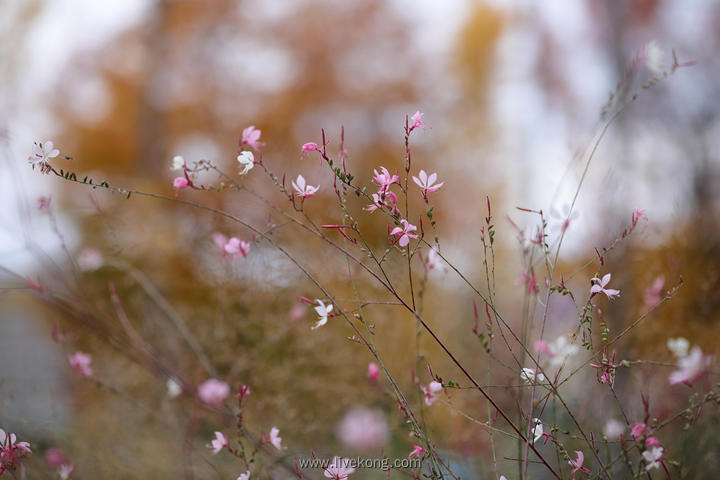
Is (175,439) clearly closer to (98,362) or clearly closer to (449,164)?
(98,362)

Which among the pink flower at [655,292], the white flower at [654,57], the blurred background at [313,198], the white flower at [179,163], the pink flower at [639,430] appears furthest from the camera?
the blurred background at [313,198]

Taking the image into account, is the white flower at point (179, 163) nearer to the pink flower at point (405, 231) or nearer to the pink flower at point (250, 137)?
the pink flower at point (250, 137)

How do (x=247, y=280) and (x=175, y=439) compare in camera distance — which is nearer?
(x=175, y=439)

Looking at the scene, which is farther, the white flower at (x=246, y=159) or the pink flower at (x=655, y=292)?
the pink flower at (x=655, y=292)

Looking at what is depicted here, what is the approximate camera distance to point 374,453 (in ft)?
6.21

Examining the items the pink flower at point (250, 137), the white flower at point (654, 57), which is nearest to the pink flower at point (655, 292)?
the white flower at point (654, 57)

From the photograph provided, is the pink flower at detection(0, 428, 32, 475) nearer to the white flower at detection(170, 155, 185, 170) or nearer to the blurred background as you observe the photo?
the blurred background

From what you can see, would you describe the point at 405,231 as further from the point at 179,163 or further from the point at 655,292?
the point at 655,292

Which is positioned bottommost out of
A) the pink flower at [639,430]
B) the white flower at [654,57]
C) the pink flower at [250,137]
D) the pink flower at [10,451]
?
the pink flower at [10,451]

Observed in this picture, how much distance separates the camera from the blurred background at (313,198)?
6.81ft

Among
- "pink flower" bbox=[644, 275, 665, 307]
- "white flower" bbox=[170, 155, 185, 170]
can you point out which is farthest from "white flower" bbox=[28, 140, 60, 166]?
"pink flower" bbox=[644, 275, 665, 307]

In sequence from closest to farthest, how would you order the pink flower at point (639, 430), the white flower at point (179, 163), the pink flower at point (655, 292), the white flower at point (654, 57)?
the pink flower at point (639, 430) → the white flower at point (179, 163) → the white flower at point (654, 57) → the pink flower at point (655, 292)

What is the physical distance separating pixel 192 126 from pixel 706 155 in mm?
5713

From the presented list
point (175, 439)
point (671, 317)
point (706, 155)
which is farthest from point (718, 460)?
point (706, 155)
